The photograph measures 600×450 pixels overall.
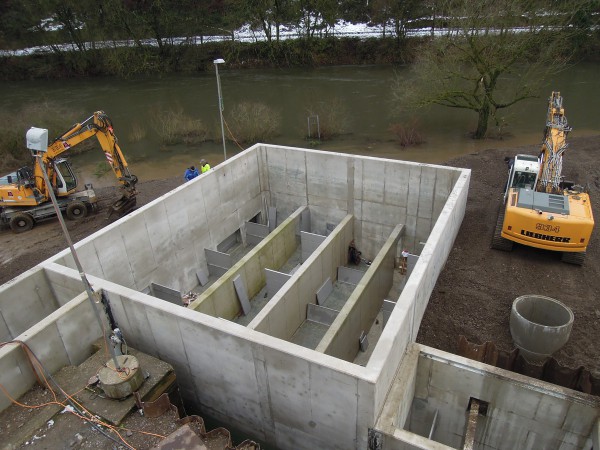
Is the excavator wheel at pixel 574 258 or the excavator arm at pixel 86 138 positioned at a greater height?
the excavator arm at pixel 86 138

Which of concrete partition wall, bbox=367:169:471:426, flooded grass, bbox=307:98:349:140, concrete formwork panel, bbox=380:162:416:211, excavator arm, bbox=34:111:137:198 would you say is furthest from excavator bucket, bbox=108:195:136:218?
flooded grass, bbox=307:98:349:140

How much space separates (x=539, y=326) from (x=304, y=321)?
5.18m

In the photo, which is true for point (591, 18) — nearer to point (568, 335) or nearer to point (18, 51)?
point (568, 335)

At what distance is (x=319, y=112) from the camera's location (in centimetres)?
2477

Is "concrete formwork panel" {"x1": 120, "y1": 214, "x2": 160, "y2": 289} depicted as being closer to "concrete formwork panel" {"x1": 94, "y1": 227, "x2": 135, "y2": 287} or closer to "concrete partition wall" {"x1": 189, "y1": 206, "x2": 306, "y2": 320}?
"concrete formwork panel" {"x1": 94, "y1": 227, "x2": 135, "y2": 287}

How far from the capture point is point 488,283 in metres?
9.42

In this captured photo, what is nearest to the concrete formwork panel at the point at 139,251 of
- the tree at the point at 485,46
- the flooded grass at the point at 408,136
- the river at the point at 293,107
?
the river at the point at 293,107

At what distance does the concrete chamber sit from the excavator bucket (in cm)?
1169

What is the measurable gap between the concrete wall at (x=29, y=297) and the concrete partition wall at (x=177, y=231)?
52 centimetres

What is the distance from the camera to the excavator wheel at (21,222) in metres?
14.3

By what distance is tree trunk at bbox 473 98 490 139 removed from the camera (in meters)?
19.6

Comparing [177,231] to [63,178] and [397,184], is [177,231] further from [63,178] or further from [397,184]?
[397,184]

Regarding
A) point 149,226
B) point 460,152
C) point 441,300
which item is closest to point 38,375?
point 149,226

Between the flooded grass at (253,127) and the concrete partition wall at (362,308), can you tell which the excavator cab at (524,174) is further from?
the flooded grass at (253,127)
